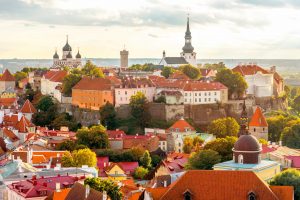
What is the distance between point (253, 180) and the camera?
33.1 meters

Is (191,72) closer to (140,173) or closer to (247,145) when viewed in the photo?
(140,173)

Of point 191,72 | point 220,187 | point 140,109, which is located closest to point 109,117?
point 140,109

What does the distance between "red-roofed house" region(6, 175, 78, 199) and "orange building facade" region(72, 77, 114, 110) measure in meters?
39.7

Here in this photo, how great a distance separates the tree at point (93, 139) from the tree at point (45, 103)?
21.1m

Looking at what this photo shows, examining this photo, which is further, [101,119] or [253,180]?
[101,119]

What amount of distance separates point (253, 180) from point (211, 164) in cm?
2034

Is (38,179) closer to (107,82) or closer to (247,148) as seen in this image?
(247,148)

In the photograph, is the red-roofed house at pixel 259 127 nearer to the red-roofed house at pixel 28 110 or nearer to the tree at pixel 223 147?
the tree at pixel 223 147

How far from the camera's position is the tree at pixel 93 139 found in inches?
2741

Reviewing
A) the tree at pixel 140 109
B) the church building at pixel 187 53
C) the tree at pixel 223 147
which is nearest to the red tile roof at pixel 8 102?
the tree at pixel 140 109

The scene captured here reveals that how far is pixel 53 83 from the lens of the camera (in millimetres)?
98875

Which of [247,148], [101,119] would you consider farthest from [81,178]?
[101,119]

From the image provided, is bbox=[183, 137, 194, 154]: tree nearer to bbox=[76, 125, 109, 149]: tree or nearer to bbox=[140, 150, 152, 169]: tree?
bbox=[140, 150, 152, 169]: tree

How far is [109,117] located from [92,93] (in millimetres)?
5883
